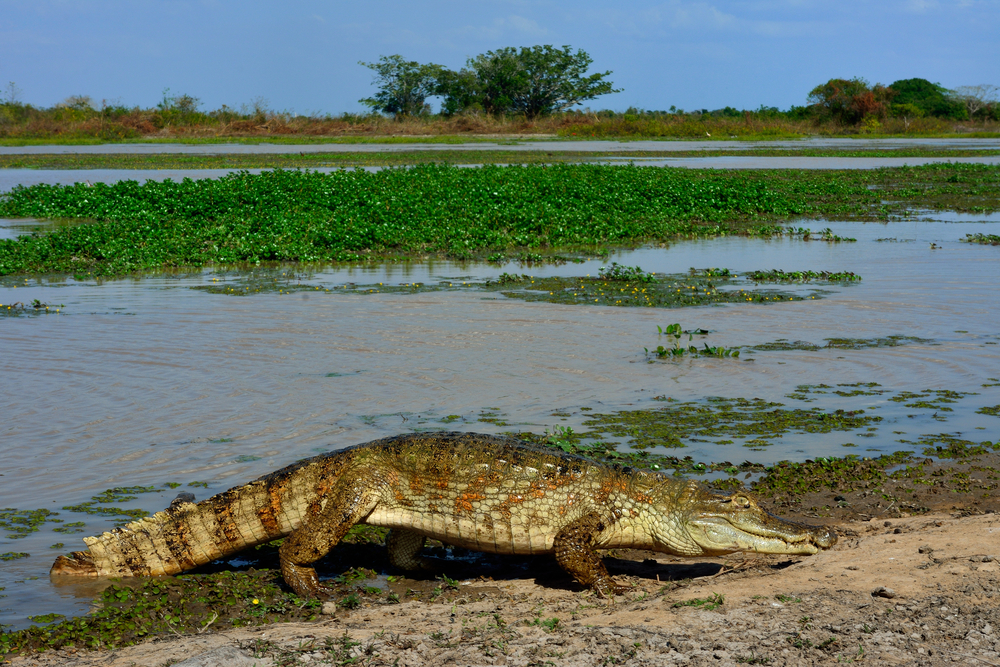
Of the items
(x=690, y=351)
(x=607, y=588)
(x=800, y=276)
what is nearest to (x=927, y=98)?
(x=800, y=276)

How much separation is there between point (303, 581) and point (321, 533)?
266 mm

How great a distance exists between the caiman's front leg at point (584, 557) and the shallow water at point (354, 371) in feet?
6.74

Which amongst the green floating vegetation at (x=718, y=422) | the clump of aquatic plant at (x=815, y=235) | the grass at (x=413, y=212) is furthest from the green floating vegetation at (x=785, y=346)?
the clump of aquatic plant at (x=815, y=235)

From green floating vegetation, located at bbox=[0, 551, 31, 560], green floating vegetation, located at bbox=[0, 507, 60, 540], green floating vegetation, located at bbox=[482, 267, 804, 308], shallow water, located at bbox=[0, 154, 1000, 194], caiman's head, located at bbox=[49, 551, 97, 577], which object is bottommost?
green floating vegetation, located at bbox=[0, 551, 31, 560]

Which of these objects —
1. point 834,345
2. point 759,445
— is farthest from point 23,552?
point 834,345

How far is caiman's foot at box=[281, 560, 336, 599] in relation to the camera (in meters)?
4.55

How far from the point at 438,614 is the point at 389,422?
310 centimetres

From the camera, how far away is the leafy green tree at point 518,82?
232 ft

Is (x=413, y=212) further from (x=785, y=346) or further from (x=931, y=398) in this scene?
(x=931, y=398)

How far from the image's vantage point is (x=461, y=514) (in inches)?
180

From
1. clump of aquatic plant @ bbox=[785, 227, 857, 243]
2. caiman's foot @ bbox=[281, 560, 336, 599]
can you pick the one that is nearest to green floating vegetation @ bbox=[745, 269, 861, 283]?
clump of aquatic plant @ bbox=[785, 227, 857, 243]

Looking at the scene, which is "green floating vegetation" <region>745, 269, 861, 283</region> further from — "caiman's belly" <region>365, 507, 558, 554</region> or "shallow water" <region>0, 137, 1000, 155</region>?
"shallow water" <region>0, 137, 1000, 155</region>

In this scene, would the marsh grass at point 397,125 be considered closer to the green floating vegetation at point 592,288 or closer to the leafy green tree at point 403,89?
the leafy green tree at point 403,89

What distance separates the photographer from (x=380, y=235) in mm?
17578
